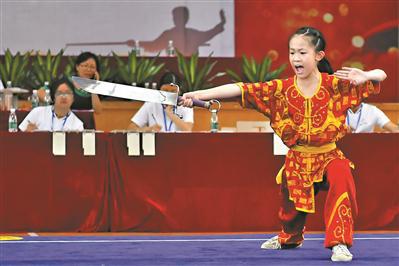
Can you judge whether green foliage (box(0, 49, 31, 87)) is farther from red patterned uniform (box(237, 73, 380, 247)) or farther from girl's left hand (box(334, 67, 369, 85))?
girl's left hand (box(334, 67, 369, 85))

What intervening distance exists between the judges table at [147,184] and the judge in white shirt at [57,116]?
0.52m

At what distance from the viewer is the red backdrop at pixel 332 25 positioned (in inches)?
534

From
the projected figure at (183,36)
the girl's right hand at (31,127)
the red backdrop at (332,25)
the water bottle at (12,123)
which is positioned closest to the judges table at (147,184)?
the water bottle at (12,123)

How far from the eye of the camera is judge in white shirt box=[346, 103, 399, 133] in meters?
9.43

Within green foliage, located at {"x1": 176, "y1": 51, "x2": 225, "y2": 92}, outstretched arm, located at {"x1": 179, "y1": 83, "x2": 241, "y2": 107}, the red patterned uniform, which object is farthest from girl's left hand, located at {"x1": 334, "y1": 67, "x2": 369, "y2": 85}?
green foliage, located at {"x1": 176, "y1": 51, "x2": 225, "y2": 92}

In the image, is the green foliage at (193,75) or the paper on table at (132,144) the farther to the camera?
the green foliage at (193,75)

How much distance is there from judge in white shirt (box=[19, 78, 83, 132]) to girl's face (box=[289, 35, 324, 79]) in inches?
121

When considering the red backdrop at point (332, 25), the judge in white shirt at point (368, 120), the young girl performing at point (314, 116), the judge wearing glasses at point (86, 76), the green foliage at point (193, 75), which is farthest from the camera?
the red backdrop at point (332, 25)

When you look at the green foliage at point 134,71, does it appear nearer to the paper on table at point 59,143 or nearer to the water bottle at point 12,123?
the water bottle at point 12,123

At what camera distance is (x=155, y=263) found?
6.17m

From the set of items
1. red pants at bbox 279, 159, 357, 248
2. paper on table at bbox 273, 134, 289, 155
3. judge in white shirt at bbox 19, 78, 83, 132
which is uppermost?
judge in white shirt at bbox 19, 78, 83, 132

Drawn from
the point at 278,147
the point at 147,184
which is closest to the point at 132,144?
the point at 147,184

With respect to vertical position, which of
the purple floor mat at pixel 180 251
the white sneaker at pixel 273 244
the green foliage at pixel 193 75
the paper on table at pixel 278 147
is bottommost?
the purple floor mat at pixel 180 251

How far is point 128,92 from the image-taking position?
20.8 feet
